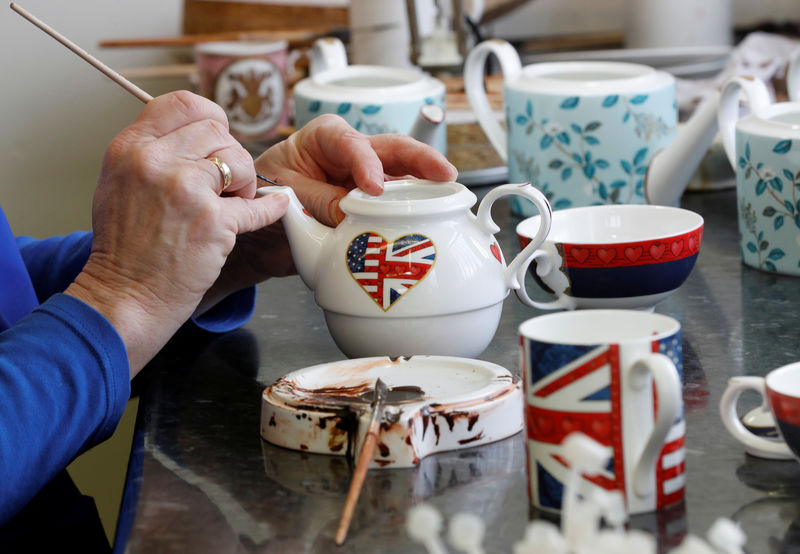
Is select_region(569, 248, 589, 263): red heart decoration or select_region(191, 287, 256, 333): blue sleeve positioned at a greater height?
select_region(569, 248, 589, 263): red heart decoration

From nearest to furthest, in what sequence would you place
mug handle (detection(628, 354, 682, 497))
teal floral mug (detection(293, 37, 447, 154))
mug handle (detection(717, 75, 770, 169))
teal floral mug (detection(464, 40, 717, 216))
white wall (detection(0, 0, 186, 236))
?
mug handle (detection(628, 354, 682, 497)), mug handle (detection(717, 75, 770, 169)), teal floral mug (detection(464, 40, 717, 216)), teal floral mug (detection(293, 37, 447, 154)), white wall (detection(0, 0, 186, 236))

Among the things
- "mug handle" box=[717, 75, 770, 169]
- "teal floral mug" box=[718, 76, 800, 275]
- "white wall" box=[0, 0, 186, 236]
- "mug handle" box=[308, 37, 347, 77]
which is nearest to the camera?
"teal floral mug" box=[718, 76, 800, 275]

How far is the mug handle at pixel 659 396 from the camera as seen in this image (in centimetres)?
51

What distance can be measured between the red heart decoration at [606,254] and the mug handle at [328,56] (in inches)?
27.0

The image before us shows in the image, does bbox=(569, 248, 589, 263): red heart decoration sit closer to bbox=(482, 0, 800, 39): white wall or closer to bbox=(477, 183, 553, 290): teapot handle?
bbox=(477, 183, 553, 290): teapot handle

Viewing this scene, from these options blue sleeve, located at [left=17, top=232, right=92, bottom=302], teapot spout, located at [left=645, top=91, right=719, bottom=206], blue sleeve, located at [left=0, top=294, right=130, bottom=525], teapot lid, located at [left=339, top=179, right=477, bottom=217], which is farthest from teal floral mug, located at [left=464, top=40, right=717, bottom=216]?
blue sleeve, located at [left=0, top=294, right=130, bottom=525]

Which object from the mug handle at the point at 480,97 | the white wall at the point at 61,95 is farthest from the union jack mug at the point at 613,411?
the white wall at the point at 61,95

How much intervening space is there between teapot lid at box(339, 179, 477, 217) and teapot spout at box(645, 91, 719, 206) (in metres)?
0.41

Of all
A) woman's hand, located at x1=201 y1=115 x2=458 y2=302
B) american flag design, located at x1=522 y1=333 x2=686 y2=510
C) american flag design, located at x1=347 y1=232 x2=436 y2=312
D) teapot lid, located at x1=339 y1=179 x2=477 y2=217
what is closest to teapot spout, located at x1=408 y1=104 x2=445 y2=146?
woman's hand, located at x1=201 y1=115 x2=458 y2=302

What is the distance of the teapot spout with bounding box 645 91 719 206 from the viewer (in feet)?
3.72

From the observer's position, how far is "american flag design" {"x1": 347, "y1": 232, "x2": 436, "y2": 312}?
2.52 feet

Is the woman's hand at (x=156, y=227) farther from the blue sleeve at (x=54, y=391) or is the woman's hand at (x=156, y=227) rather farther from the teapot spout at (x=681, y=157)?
the teapot spout at (x=681, y=157)

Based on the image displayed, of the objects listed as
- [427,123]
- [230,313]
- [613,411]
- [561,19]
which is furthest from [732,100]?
[561,19]

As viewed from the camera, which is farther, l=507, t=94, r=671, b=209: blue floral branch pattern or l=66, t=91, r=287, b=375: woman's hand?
l=507, t=94, r=671, b=209: blue floral branch pattern
